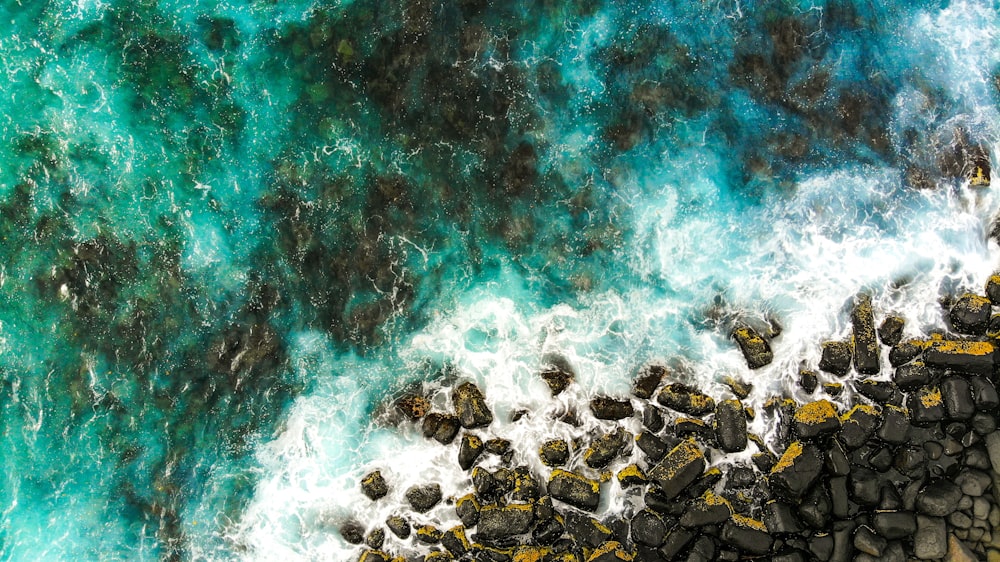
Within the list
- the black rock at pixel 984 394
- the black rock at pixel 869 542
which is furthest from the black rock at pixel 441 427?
the black rock at pixel 984 394

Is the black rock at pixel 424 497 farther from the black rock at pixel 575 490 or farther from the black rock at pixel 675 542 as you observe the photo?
the black rock at pixel 675 542

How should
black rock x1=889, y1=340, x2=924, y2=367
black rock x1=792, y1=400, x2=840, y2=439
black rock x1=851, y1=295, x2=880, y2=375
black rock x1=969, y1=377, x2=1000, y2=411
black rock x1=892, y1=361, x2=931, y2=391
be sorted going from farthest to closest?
black rock x1=851, y1=295, x2=880, y2=375, black rock x1=889, y1=340, x2=924, y2=367, black rock x1=892, y1=361, x2=931, y2=391, black rock x1=792, y1=400, x2=840, y2=439, black rock x1=969, y1=377, x2=1000, y2=411

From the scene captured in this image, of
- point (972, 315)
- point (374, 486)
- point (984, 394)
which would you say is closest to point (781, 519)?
point (984, 394)

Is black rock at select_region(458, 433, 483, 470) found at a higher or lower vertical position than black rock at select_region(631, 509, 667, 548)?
higher

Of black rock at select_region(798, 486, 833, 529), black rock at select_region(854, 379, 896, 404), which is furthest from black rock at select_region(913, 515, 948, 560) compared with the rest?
black rock at select_region(854, 379, 896, 404)

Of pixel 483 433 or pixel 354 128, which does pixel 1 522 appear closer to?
pixel 483 433

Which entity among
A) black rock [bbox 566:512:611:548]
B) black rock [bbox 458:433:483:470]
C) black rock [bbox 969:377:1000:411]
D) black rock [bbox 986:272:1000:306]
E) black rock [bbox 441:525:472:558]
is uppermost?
black rock [bbox 986:272:1000:306]

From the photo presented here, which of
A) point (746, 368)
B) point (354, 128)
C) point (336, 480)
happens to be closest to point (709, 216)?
point (746, 368)

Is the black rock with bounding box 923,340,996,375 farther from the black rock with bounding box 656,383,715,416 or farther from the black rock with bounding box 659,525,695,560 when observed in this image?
the black rock with bounding box 659,525,695,560

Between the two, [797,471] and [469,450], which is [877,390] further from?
[469,450]
